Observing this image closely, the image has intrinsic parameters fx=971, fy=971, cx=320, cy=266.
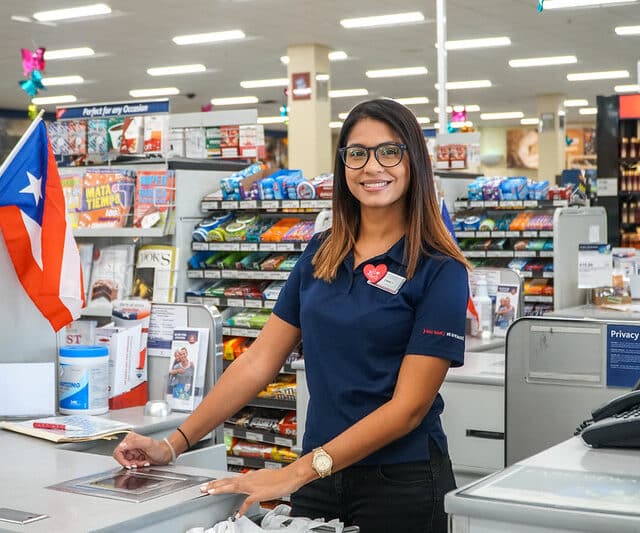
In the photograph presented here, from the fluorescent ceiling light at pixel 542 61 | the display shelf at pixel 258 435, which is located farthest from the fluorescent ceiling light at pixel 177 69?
the display shelf at pixel 258 435

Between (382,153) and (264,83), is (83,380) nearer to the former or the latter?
(382,153)

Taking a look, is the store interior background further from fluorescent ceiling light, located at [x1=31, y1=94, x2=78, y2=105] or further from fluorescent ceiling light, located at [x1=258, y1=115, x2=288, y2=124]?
fluorescent ceiling light, located at [x1=258, y1=115, x2=288, y2=124]

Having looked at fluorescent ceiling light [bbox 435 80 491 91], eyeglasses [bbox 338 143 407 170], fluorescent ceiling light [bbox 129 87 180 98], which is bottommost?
eyeglasses [bbox 338 143 407 170]

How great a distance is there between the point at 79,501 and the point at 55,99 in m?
20.8

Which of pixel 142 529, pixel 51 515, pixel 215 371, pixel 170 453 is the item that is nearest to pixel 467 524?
pixel 142 529

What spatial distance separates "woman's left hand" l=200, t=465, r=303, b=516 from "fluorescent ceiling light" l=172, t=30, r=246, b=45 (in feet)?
42.0

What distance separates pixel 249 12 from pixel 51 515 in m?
11.6

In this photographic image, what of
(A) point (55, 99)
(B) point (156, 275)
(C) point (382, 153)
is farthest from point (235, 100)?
(C) point (382, 153)

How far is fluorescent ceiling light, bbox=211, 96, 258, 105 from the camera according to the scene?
22.1 m

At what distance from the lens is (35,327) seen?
10.8ft

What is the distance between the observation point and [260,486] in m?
2.08

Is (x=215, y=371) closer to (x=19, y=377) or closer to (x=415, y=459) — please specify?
(x=19, y=377)

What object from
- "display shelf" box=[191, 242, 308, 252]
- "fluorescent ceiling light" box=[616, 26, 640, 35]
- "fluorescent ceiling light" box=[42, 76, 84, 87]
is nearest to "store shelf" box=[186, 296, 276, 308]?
"display shelf" box=[191, 242, 308, 252]

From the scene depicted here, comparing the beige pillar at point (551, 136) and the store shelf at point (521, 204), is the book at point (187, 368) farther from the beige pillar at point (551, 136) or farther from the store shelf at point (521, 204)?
the beige pillar at point (551, 136)
